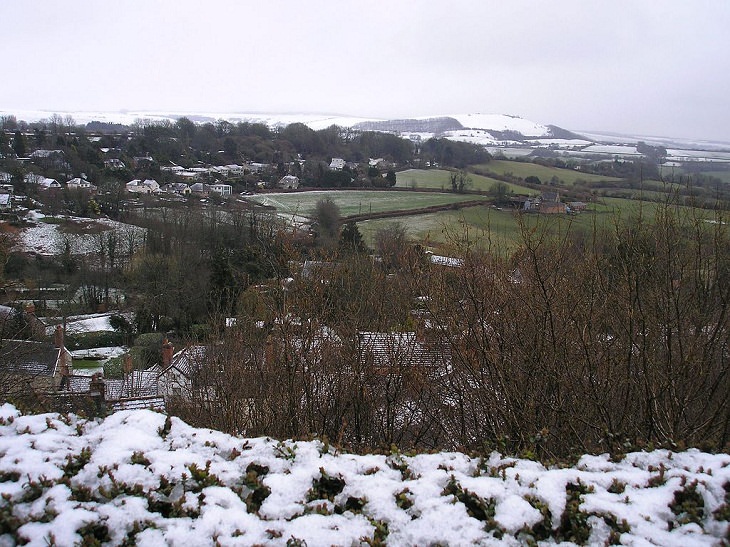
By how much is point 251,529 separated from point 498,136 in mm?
98800

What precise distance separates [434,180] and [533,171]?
8515mm

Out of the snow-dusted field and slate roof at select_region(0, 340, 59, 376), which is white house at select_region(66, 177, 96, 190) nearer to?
the snow-dusted field

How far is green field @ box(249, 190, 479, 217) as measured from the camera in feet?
111

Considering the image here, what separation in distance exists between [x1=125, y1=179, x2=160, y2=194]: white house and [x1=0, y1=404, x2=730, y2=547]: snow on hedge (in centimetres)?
4441

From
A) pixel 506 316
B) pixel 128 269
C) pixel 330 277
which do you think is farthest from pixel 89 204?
pixel 506 316

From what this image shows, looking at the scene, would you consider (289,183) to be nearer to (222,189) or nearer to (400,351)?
(222,189)

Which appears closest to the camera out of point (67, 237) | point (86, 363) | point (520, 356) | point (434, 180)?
point (520, 356)

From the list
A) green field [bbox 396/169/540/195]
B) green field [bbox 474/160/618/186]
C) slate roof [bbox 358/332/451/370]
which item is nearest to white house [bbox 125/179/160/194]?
green field [bbox 396/169/540/195]

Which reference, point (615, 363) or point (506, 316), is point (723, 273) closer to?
point (615, 363)

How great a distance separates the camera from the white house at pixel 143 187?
44181 millimetres

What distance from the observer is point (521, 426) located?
5.08m

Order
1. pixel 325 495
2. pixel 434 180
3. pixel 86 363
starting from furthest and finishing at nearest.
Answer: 1. pixel 434 180
2. pixel 86 363
3. pixel 325 495

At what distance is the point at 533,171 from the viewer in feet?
128

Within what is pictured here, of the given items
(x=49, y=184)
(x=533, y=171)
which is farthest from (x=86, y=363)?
(x=533, y=171)
